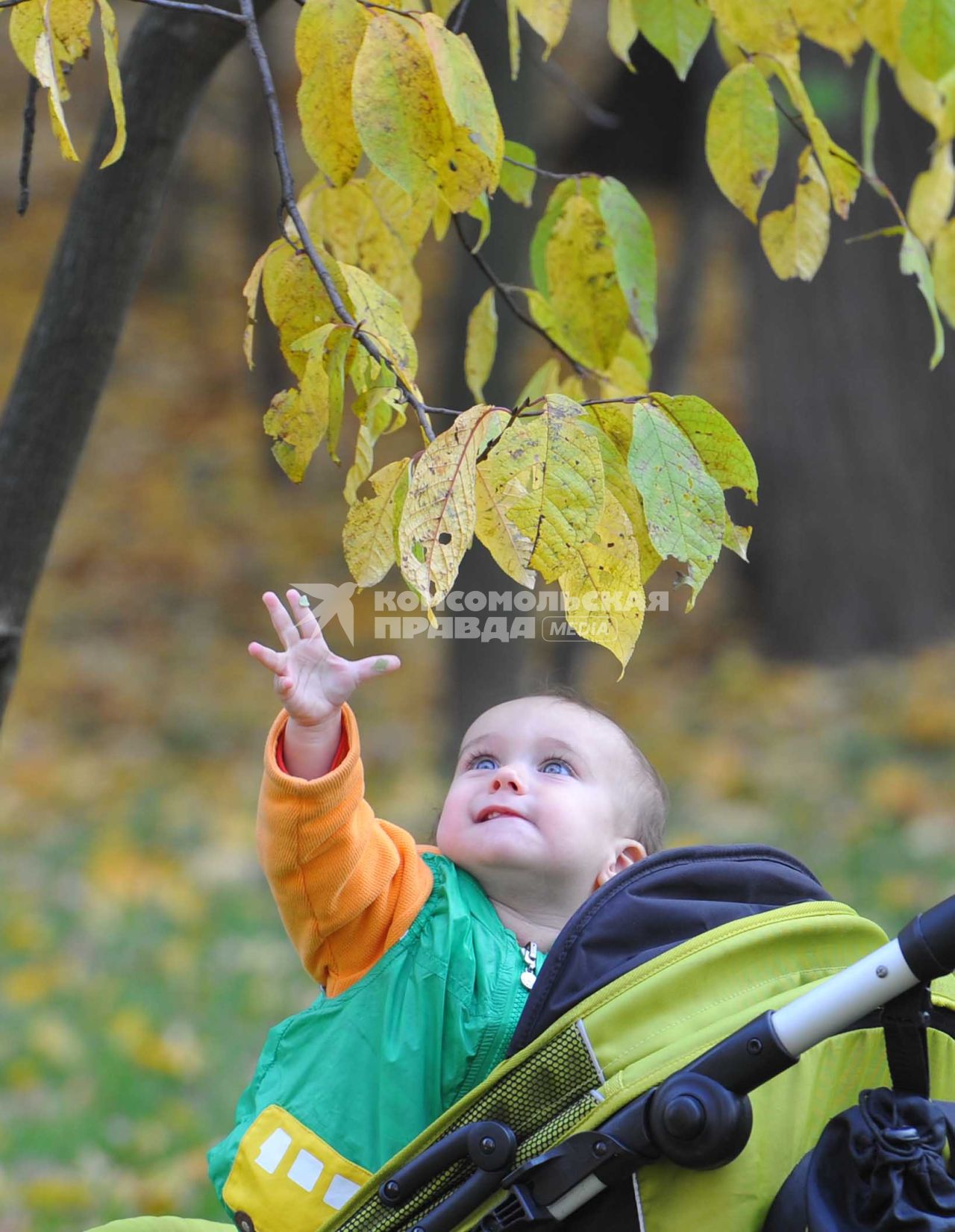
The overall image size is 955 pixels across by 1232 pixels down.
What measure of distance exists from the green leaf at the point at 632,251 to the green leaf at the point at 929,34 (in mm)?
385

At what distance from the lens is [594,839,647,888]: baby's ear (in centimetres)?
209

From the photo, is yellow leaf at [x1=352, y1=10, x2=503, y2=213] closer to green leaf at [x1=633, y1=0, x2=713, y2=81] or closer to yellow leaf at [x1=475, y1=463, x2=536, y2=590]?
yellow leaf at [x1=475, y1=463, x2=536, y2=590]

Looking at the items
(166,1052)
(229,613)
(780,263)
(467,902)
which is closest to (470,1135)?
(467,902)

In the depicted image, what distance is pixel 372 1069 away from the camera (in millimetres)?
1863

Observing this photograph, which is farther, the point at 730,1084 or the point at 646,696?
the point at 646,696

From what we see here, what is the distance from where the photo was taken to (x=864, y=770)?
5.68 metres

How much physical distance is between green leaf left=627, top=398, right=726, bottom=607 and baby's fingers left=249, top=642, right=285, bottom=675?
1.64ft

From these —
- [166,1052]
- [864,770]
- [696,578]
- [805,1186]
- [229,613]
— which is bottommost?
[229,613]

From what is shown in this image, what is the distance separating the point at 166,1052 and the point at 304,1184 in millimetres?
2199

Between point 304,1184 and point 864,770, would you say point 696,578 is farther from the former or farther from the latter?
point 864,770

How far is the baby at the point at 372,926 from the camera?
180cm

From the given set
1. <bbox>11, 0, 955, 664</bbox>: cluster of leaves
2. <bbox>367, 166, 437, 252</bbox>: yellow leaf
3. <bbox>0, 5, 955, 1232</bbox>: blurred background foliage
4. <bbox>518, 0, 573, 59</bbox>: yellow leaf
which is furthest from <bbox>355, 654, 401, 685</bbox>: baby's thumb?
<bbox>0, 5, 955, 1232</bbox>: blurred background foliage

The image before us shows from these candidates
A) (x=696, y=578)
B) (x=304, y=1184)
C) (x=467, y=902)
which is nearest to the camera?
(x=696, y=578)

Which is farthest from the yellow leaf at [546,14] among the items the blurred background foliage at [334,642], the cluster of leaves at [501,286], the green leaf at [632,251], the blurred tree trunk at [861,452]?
the blurred tree trunk at [861,452]
